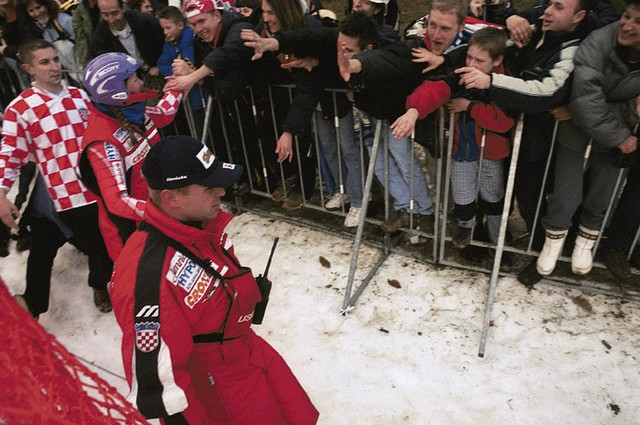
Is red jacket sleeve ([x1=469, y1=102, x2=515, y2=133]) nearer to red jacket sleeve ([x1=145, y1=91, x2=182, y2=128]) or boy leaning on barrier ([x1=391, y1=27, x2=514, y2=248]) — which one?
boy leaning on barrier ([x1=391, y1=27, x2=514, y2=248])

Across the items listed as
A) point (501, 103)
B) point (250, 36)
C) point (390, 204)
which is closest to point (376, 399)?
point (390, 204)

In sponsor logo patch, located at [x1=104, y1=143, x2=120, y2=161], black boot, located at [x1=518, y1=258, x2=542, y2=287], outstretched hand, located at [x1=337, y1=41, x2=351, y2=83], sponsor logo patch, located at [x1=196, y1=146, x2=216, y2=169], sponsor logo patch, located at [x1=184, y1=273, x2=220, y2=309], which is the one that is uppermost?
sponsor logo patch, located at [x1=196, y1=146, x2=216, y2=169]

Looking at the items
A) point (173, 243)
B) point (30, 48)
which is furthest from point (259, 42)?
point (173, 243)

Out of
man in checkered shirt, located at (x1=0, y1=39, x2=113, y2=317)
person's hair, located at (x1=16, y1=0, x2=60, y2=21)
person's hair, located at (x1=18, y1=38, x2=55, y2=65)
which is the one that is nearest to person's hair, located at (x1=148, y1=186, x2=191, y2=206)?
man in checkered shirt, located at (x1=0, y1=39, x2=113, y2=317)

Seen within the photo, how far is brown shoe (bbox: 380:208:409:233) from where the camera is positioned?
4820mm

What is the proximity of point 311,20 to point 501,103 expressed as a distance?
213 cm

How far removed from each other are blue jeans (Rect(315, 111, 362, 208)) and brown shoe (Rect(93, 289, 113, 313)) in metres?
2.71

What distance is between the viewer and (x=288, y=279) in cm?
497

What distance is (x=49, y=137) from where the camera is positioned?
3934 millimetres

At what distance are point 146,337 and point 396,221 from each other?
320cm

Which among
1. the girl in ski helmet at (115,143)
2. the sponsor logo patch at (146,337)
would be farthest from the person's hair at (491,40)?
the sponsor logo patch at (146,337)

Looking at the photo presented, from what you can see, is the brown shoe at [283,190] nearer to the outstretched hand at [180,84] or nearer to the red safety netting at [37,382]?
the outstretched hand at [180,84]

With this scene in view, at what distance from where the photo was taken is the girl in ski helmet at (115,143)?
132 inches

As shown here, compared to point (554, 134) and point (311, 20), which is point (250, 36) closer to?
point (311, 20)
